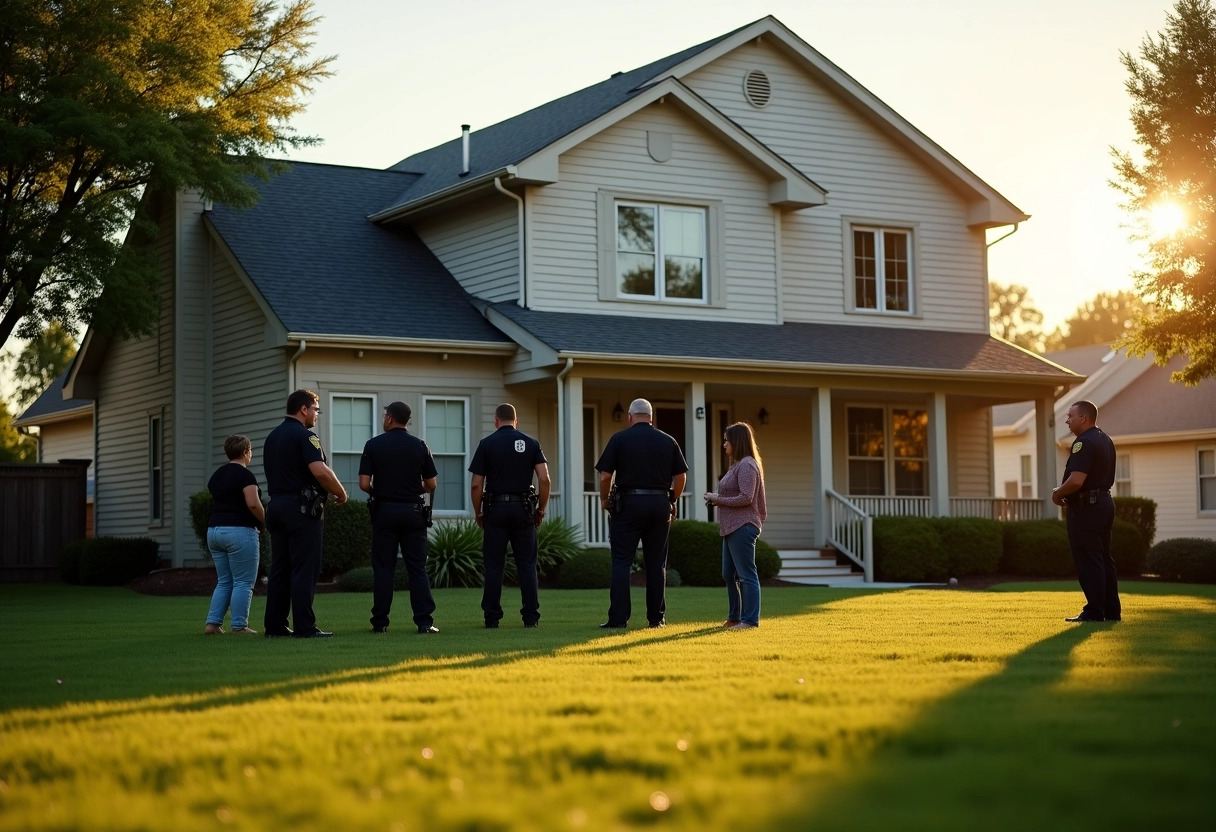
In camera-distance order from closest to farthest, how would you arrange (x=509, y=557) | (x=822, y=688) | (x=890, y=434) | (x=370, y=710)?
(x=370, y=710)
(x=822, y=688)
(x=509, y=557)
(x=890, y=434)

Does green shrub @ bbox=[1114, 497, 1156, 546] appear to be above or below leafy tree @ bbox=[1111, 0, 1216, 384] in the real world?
below

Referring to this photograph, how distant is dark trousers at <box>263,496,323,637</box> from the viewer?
12344 millimetres

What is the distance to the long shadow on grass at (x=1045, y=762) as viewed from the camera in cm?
471

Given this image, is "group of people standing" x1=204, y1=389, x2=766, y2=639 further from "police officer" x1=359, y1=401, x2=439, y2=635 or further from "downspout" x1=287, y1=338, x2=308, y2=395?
"downspout" x1=287, y1=338, x2=308, y2=395

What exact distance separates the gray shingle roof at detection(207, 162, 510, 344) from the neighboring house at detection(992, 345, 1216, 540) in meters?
16.1

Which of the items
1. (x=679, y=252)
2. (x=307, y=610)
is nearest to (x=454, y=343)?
(x=679, y=252)

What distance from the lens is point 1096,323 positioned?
308 feet

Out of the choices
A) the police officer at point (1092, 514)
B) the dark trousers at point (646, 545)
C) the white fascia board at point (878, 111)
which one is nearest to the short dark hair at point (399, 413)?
the dark trousers at point (646, 545)

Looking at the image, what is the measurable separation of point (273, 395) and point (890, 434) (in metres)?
11.6

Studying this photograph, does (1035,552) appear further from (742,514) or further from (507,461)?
(507,461)

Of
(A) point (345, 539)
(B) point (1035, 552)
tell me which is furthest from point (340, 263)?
(B) point (1035, 552)

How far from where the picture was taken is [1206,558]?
1027 inches

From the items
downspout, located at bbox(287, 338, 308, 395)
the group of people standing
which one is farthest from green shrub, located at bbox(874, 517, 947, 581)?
the group of people standing

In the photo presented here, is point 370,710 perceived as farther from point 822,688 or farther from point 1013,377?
point 1013,377
